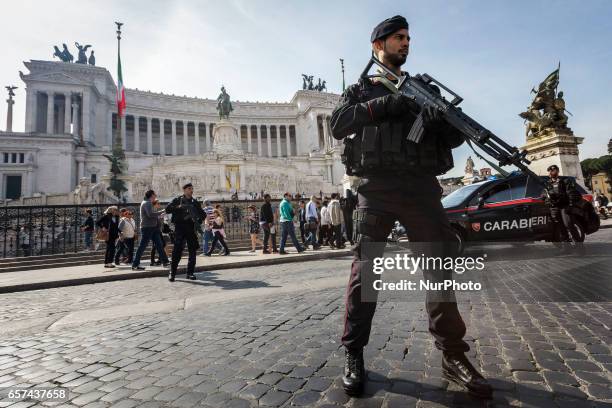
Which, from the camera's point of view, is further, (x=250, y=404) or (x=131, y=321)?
(x=131, y=321)

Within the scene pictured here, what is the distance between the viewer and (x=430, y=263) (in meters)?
1.96

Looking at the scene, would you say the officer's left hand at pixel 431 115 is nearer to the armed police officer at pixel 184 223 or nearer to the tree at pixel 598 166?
the armed police officer at pixel 184 223

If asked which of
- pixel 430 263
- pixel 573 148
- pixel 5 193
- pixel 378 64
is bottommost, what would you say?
pixel 430 263

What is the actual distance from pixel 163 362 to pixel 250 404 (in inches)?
41.0

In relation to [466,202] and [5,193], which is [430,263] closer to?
[466,202]

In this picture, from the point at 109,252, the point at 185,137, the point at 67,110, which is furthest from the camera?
the point at 185,137

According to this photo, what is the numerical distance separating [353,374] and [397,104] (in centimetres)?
169

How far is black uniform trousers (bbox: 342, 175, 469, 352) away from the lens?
1903 mm

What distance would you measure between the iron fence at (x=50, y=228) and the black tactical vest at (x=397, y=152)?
40.3 feet

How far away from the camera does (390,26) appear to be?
221 cm

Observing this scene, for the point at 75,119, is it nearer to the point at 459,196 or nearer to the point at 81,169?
the point at 81,169

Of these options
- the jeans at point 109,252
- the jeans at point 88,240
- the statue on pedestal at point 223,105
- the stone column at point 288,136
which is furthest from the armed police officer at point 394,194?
the stone column at point 288,136

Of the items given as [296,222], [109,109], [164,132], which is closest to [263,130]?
[164,132]

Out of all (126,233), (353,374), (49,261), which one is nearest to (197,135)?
(49,261)
